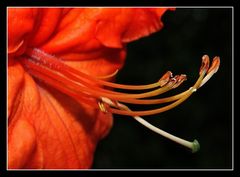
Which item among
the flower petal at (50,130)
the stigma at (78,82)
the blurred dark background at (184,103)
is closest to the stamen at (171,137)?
the stigma at (78,82)

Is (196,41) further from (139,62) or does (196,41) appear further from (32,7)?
(32,7)

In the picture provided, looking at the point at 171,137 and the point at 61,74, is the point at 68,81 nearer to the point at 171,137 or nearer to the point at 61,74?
the point at 61,74

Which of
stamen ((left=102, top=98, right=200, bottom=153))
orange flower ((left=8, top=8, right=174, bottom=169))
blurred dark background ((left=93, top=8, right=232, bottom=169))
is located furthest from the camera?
blurred dark background ((left=93, top=8, right=232, bottom=169))

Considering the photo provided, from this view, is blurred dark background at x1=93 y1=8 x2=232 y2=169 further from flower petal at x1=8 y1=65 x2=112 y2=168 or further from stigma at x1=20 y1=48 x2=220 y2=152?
stigma at x1=20 y1=48 x2=220 y2=152

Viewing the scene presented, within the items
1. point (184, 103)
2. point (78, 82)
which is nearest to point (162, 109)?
point (78, 82)

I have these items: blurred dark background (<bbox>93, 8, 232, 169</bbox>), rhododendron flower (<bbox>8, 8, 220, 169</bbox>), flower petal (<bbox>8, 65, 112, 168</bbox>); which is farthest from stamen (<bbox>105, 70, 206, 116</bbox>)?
blurred dark background (<bbox>93, 8, 232, 169</bbox>)

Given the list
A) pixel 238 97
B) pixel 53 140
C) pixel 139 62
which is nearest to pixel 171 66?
pixel 139 62

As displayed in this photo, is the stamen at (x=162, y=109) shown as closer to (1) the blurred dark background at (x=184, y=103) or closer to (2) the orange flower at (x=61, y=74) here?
(2) the orange flower at (x=61, y=74)
